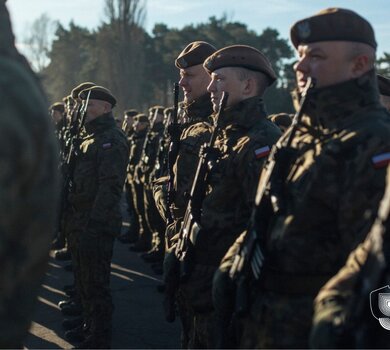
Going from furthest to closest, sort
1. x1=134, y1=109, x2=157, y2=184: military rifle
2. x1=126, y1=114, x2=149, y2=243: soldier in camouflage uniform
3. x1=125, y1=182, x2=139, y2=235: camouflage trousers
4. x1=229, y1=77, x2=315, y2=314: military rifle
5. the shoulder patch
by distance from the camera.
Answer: x1=125, y1=182, x2=139, y2=235: camouflage trousers → x1=126, y1=114, x2=149, y2=243: soldier in camouflage uniform → x1=134, y1=109, x2=157, y2=184: military rifle → the shoulder patch → x1=229, y1=77, x2=315, y2=314: military rifle

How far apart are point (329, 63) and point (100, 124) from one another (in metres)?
3.78

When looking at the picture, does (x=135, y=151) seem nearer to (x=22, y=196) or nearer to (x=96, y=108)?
(x=96, y=108)

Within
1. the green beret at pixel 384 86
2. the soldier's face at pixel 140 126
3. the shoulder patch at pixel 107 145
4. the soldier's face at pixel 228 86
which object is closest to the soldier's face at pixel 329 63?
the soldier's face at pixel 228 86

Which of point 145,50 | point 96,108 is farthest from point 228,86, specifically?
point 145,50

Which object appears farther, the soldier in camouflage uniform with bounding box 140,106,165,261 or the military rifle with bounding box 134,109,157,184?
the military rifle with bounding box 134,109,157,184

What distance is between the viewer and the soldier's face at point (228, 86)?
392cm

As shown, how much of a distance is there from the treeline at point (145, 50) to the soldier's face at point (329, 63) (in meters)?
34.4

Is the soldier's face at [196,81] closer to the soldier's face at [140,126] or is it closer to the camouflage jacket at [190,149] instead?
the camouflage jacket at [190,149]

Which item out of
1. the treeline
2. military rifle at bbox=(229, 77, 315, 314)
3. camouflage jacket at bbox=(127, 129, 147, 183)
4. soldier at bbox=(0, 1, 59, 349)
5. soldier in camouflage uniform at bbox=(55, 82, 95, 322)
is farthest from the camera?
the treeline

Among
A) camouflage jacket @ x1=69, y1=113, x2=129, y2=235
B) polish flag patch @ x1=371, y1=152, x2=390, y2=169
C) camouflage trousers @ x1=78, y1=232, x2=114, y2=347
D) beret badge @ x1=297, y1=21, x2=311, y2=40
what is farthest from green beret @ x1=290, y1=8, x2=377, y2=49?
camouflage trousers @ x1=78, y1=232, x2=114, y2=347

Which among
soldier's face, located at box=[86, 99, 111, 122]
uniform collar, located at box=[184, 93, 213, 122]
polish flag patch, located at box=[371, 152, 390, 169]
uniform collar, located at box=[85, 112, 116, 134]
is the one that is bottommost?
uniform collar, located at box=[85, 112, 116, 134]

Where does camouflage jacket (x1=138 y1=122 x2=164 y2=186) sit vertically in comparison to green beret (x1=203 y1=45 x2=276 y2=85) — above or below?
below

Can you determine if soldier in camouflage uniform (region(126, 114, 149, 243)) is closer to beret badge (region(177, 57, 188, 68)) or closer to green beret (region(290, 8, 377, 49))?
beret badge (region(177, 57, 188, 68))

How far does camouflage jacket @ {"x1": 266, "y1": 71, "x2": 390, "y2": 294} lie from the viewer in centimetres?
→ 245
